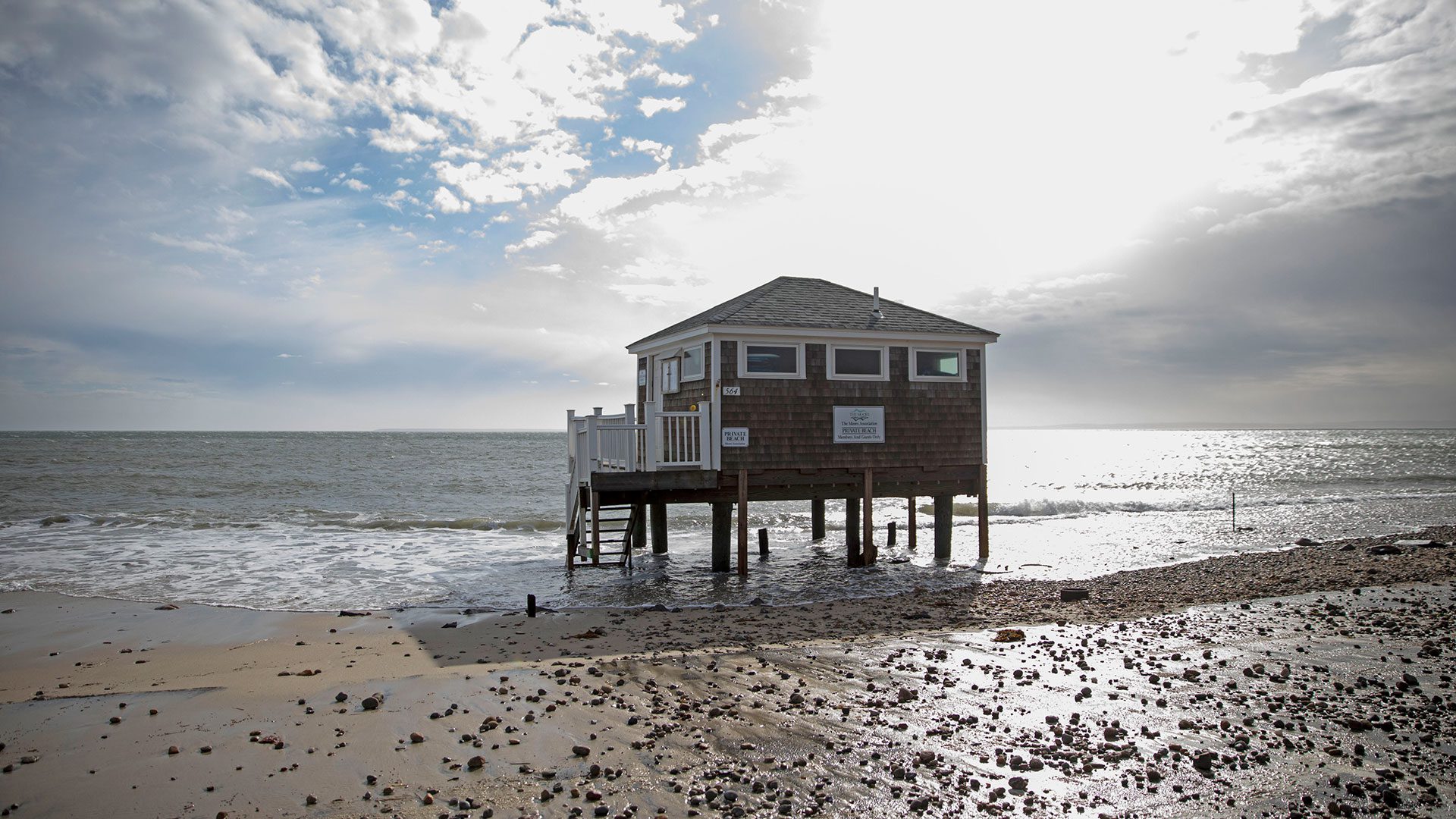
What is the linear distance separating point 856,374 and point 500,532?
14.6 m

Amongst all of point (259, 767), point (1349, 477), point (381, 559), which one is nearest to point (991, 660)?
point (259, 767)

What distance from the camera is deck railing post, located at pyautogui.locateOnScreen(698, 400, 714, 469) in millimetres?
15719

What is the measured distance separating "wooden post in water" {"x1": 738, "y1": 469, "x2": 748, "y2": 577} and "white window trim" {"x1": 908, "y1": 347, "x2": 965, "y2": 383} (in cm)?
406

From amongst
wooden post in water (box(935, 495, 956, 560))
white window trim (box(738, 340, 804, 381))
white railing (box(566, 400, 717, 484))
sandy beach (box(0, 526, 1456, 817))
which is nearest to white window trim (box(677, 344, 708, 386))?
white railing (box(566, 400, 717, 484))

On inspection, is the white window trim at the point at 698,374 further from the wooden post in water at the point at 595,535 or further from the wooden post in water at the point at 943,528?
the wooden post in water at the point at 943,528

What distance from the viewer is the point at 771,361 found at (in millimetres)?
15867

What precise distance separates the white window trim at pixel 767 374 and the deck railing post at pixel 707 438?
892mm

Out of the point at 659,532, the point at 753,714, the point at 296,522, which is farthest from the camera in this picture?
the point at 296,522

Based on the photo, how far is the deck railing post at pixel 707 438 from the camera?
51.6 ft

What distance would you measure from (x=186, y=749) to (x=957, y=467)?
14.2m

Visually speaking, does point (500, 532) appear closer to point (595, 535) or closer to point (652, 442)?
point (595, 535)

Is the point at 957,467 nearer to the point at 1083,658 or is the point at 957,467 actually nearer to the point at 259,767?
the point at 1083,658

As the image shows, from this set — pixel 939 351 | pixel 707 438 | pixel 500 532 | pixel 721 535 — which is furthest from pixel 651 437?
pixel 500 532

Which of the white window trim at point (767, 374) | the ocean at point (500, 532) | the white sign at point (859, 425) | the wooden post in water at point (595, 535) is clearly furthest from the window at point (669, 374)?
the ocean at point (500, 532)
